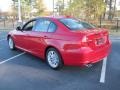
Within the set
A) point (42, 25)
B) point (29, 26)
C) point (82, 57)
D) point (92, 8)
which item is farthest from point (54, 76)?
point (92, 8)

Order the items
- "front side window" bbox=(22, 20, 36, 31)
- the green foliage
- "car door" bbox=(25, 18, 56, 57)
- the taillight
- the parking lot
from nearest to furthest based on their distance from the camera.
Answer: the parking lot, the taillight, "car door" bbox=(25, 18, 56, 57), "front side window" bbox=(22, 20, 36, 31), the green foliage

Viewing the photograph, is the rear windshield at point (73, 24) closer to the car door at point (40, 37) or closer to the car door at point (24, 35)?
the car door at point (40, 37)

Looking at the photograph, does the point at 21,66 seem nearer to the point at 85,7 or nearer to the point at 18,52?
the point at 18,52

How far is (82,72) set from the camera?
635cm

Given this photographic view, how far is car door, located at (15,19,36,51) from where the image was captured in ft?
25.8

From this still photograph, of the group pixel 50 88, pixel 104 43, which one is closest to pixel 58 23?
pixel 104 43

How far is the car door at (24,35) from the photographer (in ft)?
25.8

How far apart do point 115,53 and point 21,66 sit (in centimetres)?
379

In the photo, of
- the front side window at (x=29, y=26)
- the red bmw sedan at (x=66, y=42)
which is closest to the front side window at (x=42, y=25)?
the red bmw sedan at (x=66, y=42)

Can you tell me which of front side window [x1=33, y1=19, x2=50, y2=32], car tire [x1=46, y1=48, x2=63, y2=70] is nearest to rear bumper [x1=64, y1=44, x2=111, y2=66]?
car tire [x1=46, y1=48, x2=63, y2=70]

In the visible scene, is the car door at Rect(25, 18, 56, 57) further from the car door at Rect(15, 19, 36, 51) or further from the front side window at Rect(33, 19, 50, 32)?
the car door at Rect(15, 19, 36, 51)

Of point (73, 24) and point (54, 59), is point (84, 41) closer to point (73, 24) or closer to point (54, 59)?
point (73, 24)

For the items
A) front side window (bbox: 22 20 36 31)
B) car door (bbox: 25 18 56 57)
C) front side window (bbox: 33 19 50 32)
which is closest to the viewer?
car door (bbox: 25 18 56 57)

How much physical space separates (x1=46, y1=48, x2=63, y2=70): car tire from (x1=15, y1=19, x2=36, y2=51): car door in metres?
1.38
